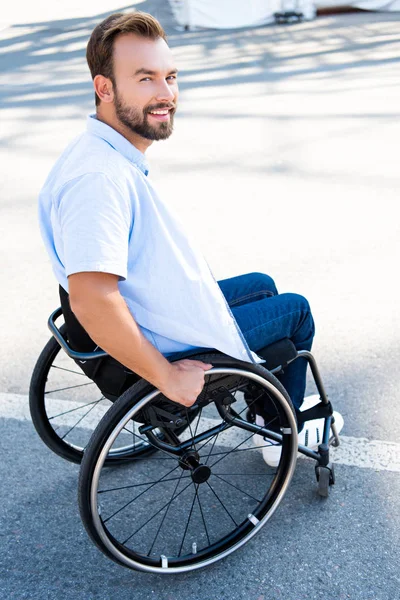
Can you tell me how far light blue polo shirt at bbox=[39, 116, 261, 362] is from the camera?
1.70 metres

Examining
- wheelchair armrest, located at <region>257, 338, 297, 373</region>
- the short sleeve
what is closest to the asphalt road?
wheelchair armrest, located at <region>257, 338, 297, 373</region>

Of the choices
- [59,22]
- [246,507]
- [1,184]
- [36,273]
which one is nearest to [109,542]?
[246,507]

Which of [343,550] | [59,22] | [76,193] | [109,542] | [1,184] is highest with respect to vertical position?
[76,193]

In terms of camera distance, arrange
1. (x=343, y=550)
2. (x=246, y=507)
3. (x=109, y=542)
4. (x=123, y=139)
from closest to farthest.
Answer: (x=123, y=139), (x=109, y=542), (x=343, y=550), (x=246, y=507)

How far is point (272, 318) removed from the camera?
219cm

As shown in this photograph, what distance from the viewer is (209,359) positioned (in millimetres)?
1949

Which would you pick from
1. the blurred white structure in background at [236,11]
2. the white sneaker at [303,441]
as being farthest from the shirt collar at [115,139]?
the blurred white structure in background at [236,11]

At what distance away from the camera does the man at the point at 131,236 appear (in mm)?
1716

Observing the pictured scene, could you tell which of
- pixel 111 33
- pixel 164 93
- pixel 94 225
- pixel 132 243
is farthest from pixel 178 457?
pixel 111 33

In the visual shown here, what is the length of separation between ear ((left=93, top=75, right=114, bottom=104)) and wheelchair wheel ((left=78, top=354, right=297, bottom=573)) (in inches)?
30.4

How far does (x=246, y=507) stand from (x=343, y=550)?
0.37 meters

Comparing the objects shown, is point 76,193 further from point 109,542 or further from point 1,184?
point 1,184

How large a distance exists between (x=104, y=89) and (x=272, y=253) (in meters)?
2.37

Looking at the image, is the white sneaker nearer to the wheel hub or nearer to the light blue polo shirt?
the wheel hub
